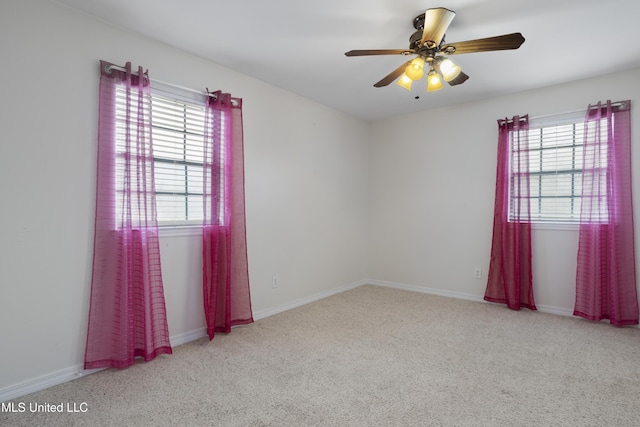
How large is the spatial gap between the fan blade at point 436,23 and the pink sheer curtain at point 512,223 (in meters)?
2.06

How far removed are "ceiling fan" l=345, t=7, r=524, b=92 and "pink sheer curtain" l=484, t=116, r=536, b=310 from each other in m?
1.57

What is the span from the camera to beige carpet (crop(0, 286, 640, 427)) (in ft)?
5.71

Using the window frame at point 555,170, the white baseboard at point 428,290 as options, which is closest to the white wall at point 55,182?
the white baseboard at point 428,290

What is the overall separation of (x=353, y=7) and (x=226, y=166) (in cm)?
160

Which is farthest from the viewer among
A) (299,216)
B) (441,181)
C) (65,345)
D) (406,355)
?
(441,181)

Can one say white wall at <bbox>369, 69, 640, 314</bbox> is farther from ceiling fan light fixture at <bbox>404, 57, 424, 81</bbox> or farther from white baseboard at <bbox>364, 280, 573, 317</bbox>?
ceiling fan light fixture at <bbox>404, 57, 424, 81</bbox>

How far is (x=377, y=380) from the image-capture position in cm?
211

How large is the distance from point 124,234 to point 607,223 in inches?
165

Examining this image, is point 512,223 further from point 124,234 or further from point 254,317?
point 124,234

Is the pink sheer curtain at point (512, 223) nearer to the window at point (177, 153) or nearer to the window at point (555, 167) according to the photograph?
the window at point (555, 167)

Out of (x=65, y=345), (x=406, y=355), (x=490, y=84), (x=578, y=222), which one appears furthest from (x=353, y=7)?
(x=578, y=222)

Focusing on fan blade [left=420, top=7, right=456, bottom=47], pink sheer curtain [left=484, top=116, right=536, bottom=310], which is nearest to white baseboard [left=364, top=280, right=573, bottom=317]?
pink sheer curtain [left=484, top=116, right=536, bottom=310]

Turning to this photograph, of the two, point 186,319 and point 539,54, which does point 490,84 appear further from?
point 186,319

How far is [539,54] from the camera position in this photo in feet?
9.03
